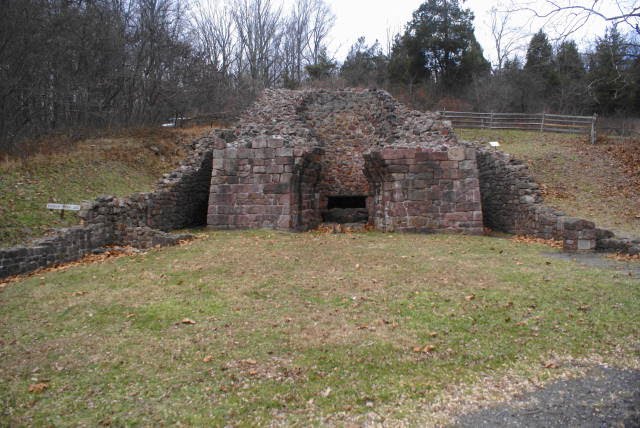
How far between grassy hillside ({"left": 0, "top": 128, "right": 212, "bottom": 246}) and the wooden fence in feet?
51.6

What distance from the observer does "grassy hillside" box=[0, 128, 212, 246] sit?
13.2 m

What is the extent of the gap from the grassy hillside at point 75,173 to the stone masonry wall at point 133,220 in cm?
167

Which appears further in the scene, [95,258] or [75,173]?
[75,173]

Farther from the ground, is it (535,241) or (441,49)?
(441,49)

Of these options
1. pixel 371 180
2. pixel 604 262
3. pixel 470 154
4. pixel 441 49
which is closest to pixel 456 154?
pixel 470 154

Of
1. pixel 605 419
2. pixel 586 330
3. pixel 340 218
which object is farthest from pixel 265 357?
pixel 340 218

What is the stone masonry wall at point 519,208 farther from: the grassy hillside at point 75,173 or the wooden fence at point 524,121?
the grassy hillside at point 75,173

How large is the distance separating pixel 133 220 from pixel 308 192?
17.8 ft

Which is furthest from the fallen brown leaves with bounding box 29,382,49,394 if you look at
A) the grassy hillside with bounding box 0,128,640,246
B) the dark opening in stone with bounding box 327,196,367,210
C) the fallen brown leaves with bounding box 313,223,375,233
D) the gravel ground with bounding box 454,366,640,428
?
the dark opening in stone with bounding box 327,196,367,210

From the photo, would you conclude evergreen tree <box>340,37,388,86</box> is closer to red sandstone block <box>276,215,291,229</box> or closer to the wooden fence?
the wooden fence

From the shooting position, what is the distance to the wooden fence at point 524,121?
1092 inches

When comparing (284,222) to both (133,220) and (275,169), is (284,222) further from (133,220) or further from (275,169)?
(133,220)

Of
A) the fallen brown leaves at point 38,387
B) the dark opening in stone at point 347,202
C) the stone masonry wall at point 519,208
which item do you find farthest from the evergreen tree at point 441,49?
the fallen brown leaves at point 38,387

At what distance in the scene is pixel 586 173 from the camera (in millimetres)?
21109
